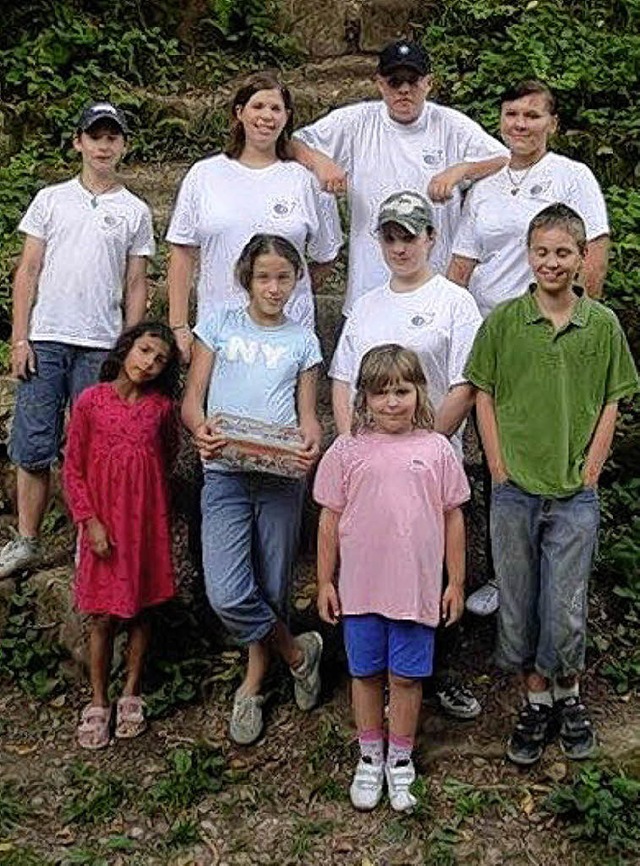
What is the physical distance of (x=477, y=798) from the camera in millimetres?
4176

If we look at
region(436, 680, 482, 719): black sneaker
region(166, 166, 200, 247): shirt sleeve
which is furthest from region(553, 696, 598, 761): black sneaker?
region(166, 166, 200, 247): shirt sleeve

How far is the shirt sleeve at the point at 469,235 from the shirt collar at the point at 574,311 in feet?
1.80

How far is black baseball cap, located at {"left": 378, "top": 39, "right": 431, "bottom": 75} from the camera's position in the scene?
4.44 metres

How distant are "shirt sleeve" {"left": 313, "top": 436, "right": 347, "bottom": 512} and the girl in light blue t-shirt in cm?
9

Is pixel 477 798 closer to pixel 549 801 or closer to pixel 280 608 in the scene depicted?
pixel 549 801

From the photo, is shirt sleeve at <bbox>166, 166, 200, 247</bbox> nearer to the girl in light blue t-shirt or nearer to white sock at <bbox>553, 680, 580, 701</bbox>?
the girl in light blue t-shirt

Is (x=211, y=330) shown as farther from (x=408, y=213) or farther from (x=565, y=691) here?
(x=565, y=691)

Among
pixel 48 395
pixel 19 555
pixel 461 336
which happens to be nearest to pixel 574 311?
pixel 461 336

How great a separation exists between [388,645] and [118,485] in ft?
3.82

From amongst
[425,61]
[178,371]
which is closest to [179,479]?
[178,371]

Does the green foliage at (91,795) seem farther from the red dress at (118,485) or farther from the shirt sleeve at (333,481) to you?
the shirt sleeve at (333,481)

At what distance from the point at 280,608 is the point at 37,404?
51.3 inches

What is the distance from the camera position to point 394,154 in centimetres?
458

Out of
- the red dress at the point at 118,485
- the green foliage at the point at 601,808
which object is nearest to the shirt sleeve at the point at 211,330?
the red dress at the point at 118,485
